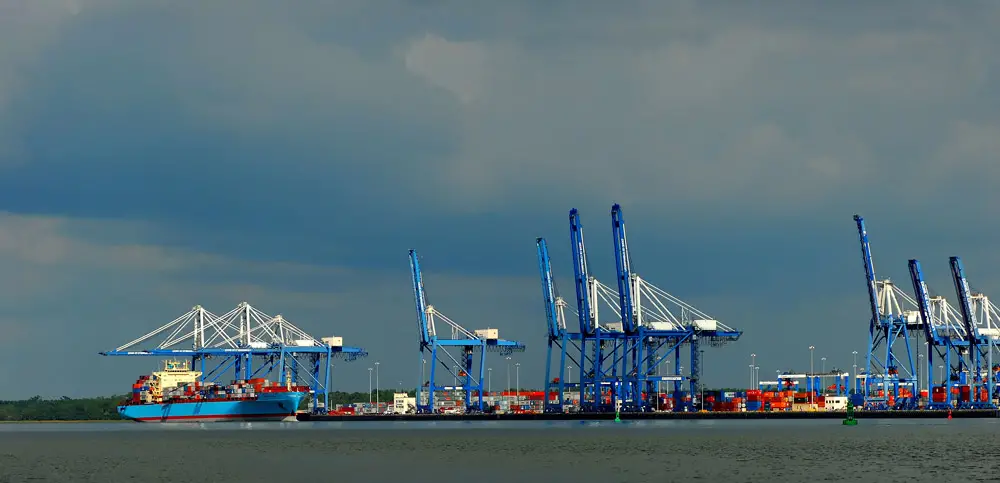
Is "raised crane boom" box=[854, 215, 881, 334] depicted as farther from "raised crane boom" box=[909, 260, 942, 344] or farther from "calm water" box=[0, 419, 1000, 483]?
"calm water" box=[0, 419, 1000, 483]

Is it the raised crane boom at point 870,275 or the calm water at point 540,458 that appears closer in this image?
the calm water at point 540,458

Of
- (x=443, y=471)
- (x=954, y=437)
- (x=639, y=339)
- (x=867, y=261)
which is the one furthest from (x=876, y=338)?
(x=443, y=471)

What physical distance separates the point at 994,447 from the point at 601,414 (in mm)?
96619

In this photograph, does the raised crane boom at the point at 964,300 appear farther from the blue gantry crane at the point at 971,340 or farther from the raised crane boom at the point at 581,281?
the raised crane boom at the point at 581,281

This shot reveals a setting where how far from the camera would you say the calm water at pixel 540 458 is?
73.6m

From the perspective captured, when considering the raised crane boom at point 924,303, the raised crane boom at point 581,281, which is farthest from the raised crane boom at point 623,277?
the raised crane boom at point 924,303

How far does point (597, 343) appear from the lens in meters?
185

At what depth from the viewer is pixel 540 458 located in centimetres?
9206

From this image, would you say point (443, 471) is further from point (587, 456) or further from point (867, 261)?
point (867, 261)

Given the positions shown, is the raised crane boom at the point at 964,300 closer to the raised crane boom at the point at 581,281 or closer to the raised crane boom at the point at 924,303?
the raised crane boom at the point at 924,303

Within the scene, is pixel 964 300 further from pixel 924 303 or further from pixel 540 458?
pixel 540 458

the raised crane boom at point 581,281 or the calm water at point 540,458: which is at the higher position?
the raised crane boom at point 581,281

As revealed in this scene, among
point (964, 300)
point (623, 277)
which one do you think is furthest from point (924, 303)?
point (623, 277)

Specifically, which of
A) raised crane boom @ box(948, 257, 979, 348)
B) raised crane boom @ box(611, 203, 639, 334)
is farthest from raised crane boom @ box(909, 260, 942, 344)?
raised crane boom @ box(611, 203, 639, 334)
